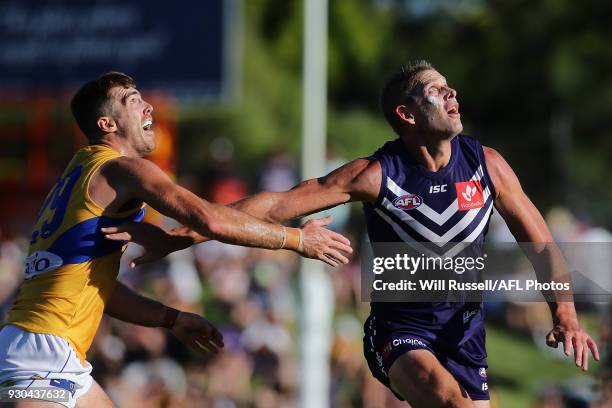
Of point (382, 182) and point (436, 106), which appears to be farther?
point (436, 106)

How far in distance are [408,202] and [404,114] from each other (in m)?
0.57

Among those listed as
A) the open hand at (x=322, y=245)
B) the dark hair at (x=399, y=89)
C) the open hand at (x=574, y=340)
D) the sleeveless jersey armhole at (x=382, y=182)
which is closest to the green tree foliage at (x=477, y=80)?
the dark hair at (x=399, y=89)

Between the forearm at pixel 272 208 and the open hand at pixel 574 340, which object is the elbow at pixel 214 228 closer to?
the forearm at pixel 272 208

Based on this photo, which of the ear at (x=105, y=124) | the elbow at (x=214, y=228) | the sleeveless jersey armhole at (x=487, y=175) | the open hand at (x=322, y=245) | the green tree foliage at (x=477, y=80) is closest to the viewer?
the elbow at (x=214, y=228)

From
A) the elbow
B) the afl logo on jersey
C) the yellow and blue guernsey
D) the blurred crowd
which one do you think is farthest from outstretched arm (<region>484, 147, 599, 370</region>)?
the blurred crowd

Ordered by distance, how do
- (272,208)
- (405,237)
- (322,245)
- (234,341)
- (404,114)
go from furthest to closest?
(234,341) → (404,114) → (405,237) → (272,208) → (322,245)

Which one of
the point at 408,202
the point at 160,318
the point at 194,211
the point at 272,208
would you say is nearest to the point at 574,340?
the point at 408,202

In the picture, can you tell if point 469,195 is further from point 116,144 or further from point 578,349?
point 116,144

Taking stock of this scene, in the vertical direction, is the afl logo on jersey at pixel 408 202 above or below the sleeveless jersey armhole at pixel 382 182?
below

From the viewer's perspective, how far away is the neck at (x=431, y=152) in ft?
20.9

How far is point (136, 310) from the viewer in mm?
6422

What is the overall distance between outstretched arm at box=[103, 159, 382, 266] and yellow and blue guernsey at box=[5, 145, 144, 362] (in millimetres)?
470

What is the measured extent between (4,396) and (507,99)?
89.6 feet

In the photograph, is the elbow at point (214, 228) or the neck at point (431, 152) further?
the neck at point (431, 152)
